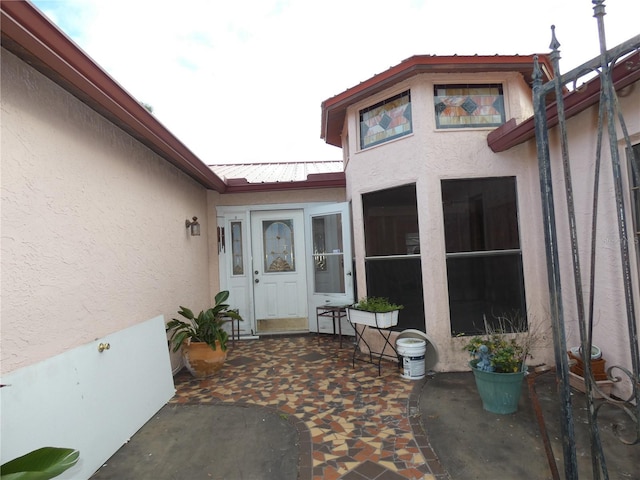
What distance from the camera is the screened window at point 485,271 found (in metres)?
3.78

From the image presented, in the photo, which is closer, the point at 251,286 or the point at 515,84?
the point at 515,84

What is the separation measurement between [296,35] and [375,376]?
15.1 feet

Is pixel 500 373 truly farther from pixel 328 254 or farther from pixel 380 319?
pixel 328 254

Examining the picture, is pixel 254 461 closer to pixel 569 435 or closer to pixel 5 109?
pixel 569 435

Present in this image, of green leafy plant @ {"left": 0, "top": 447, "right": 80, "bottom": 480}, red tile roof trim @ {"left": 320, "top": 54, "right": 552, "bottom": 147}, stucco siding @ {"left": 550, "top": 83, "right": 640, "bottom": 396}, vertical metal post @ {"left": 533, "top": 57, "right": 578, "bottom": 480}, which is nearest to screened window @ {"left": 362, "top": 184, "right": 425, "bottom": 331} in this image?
red tile roof trim @ {"left": 320, "top": 54, "right": 552, "bottom": 147}

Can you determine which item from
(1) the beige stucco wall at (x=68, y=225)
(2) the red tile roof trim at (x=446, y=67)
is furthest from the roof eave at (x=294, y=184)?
(1) the beige stucco wall at (x=68, y=225)

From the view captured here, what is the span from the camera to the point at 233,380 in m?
3.80

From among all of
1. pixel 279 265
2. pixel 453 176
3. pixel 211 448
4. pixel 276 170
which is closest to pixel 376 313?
pixel 453 176

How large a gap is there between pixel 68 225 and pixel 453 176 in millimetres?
3728

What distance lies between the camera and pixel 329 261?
5.52 meters

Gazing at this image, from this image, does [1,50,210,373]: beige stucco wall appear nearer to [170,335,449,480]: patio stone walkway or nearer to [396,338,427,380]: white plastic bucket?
[170,335,449,480]: patio stone walkway

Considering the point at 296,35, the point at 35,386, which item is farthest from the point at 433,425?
the point at 296,35

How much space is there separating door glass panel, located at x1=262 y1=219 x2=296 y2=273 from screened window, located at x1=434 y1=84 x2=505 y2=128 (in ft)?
10.1

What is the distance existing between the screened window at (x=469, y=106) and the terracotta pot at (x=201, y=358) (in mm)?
3784
